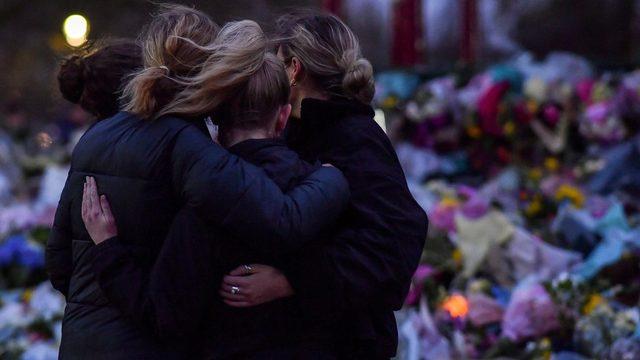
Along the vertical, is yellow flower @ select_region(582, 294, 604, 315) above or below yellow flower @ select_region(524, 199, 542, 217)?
above

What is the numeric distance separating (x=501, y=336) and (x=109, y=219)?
9.19 ft

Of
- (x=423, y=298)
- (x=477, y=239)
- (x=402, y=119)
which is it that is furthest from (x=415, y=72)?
(x=423, y=298)

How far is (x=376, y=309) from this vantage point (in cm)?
305

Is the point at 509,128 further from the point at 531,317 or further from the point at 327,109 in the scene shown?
the point at 327,109

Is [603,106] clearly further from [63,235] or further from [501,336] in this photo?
[63,235]

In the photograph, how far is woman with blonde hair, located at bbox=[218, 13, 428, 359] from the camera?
293 centimetres

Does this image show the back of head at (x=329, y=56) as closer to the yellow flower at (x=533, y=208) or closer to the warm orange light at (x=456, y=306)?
the warm orange light at (x=456, y=306)

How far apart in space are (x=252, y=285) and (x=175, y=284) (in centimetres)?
18

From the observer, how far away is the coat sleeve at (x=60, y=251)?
3.16 meters

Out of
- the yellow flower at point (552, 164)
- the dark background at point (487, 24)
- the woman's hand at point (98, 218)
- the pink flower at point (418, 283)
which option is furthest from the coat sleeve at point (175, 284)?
the dark background at point (487, 24)

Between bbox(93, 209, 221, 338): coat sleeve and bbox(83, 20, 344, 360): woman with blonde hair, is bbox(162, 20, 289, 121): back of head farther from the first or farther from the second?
bbox(93, 209, 221, 338): coat sleeve

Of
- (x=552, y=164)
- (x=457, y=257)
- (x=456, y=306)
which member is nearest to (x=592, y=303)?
(x=456, y=306)

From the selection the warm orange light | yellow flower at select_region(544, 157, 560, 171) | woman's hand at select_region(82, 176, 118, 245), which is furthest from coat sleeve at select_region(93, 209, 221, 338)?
yellow flower at select_region(544, 157, 560, 171)

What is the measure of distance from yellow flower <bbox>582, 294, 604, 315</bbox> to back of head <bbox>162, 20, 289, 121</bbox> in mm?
Answer: 2708
